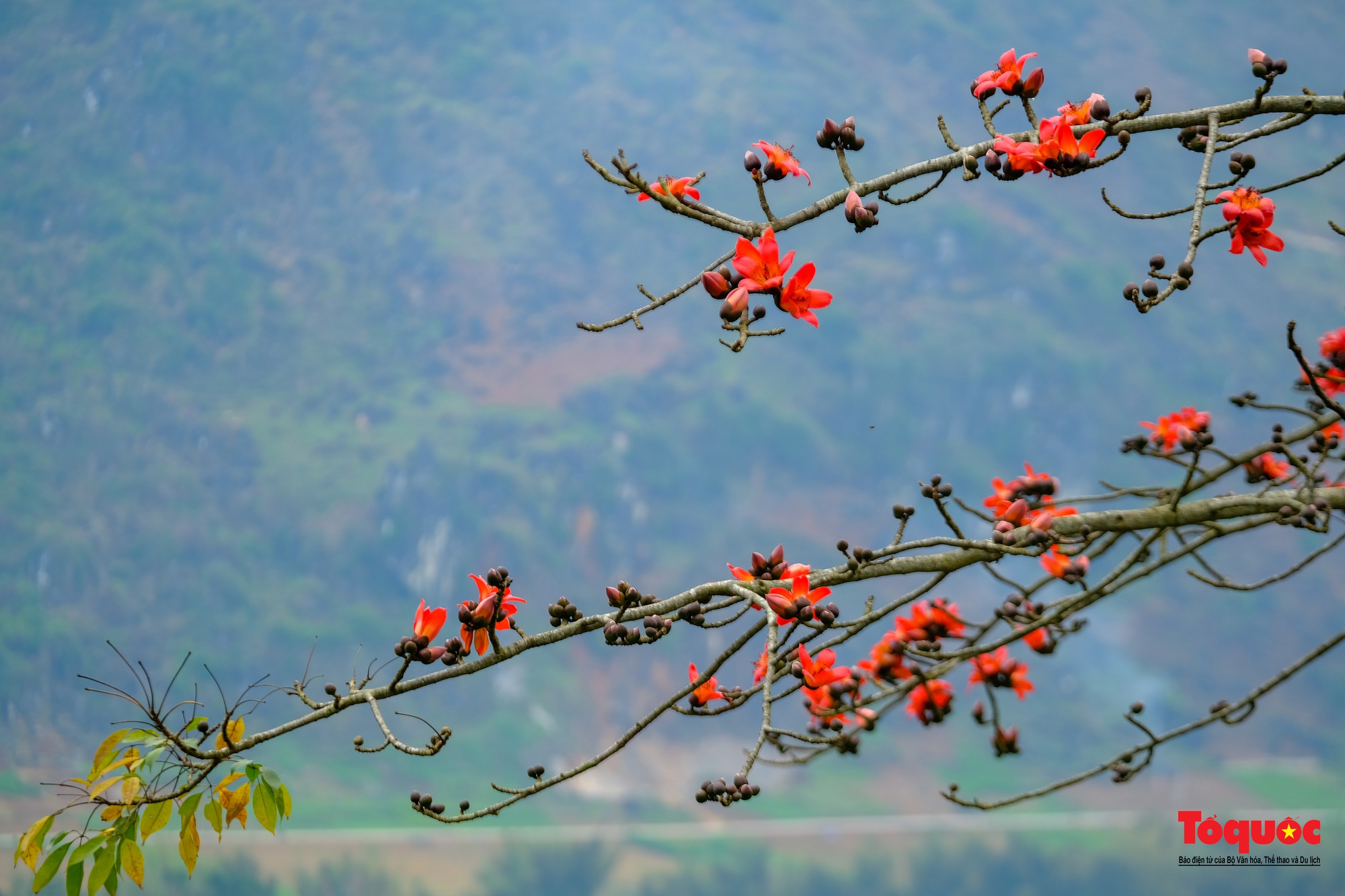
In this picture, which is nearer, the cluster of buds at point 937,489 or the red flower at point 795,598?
the red flower at point 795,598

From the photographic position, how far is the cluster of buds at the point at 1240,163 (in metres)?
1.76

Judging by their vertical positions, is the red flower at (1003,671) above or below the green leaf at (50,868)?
above

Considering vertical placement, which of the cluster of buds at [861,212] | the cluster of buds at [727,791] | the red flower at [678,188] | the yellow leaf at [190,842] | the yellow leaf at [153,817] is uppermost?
the red flower at [678,188]

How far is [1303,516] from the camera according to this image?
79.4 inches

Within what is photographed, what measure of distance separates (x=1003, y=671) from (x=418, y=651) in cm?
183

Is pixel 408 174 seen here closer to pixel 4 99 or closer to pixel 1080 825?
pixel 4 99

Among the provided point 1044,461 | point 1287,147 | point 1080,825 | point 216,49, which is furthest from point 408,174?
point 1287,147

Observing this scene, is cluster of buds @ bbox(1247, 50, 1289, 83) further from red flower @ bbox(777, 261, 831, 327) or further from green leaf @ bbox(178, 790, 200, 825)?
green leaf @ bbox(178, 790, 200, 825)

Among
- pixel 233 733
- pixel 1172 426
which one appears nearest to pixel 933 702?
pixel 1172 426

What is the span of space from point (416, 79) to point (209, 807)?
51.6ft

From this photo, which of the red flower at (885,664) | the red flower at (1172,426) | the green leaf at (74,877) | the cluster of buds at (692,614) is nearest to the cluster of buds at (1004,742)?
the red flower at (885,664)

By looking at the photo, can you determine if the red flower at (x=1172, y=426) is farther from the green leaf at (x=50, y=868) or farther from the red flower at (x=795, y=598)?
the green leaf at (x=50, y=868)

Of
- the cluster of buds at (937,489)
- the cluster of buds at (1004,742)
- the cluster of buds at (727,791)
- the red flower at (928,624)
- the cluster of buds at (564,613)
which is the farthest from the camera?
the cluster of buds at (1004,742)

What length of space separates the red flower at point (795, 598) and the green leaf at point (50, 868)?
87cm
